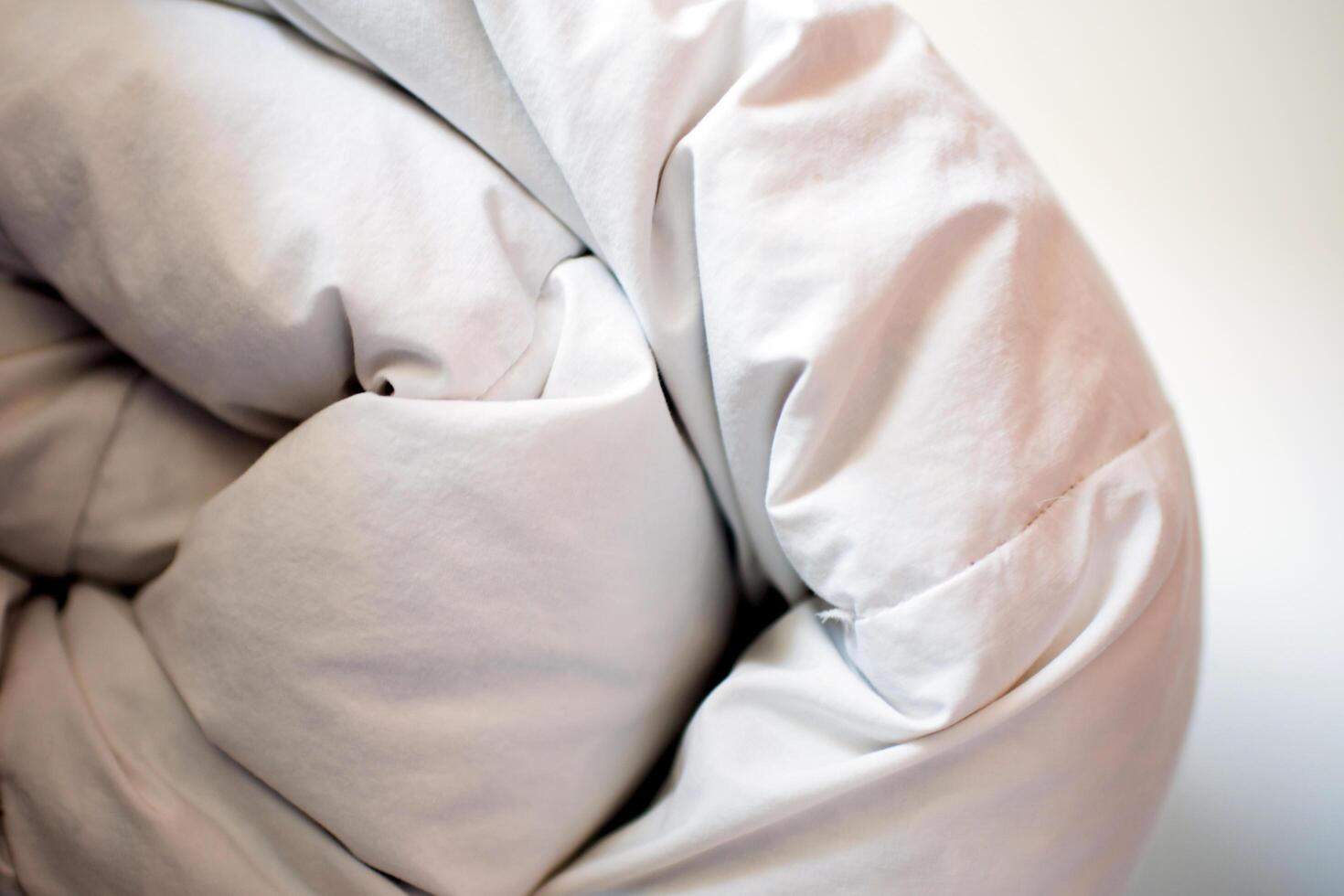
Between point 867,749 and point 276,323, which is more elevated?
point 276,323

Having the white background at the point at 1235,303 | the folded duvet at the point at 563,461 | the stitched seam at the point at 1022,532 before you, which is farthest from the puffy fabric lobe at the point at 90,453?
the white background at the point at 1235,303

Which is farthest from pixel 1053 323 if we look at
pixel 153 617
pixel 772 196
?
pixel 153 617

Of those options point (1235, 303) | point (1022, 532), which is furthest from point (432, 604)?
point (1235, 303)

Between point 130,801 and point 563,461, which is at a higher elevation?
point 563,461

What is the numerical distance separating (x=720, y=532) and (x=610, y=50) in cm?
21

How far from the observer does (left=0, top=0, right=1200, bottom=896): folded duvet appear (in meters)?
0.35

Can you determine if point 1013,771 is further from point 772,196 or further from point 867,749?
point 772,196

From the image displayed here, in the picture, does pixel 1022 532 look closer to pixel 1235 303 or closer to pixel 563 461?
pixel 563 461

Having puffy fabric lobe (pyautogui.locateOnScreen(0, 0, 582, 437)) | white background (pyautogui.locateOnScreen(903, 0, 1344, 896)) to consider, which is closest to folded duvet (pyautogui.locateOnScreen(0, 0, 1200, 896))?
puffy fabric lobe (pyautogui.locateOnScreen(0, 0, 582, 437))

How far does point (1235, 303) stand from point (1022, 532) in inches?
19.8

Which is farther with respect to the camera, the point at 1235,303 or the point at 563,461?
the point at 1235,303

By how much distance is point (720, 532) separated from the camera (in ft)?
1.46

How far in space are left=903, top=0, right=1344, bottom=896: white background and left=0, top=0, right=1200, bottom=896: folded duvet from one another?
1.02 feet

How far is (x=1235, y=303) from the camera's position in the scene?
0.73 m
